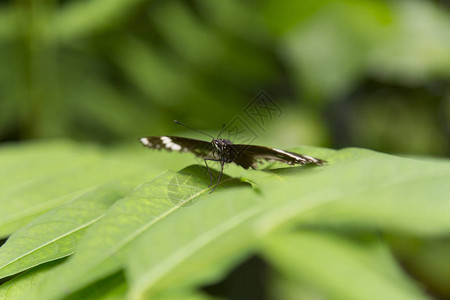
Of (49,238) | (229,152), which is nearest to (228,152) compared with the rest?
(229,152)

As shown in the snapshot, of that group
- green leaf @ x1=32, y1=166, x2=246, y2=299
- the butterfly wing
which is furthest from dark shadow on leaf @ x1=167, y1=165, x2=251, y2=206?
the butterfly wing

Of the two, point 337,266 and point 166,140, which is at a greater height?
point 166,140

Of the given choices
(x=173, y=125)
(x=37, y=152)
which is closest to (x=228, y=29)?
(x=173, y=125)

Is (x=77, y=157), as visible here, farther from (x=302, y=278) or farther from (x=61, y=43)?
(x=61, y=43)

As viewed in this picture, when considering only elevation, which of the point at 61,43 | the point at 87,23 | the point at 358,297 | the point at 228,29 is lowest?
the point at 358,297

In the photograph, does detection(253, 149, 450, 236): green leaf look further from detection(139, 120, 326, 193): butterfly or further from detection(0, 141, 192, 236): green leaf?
detection(0, 141, 192, 236): green leaf

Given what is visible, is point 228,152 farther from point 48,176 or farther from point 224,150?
point 48,176

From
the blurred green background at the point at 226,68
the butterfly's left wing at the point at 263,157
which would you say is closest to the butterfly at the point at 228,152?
the butterfly's left wing at the point at 263,157
